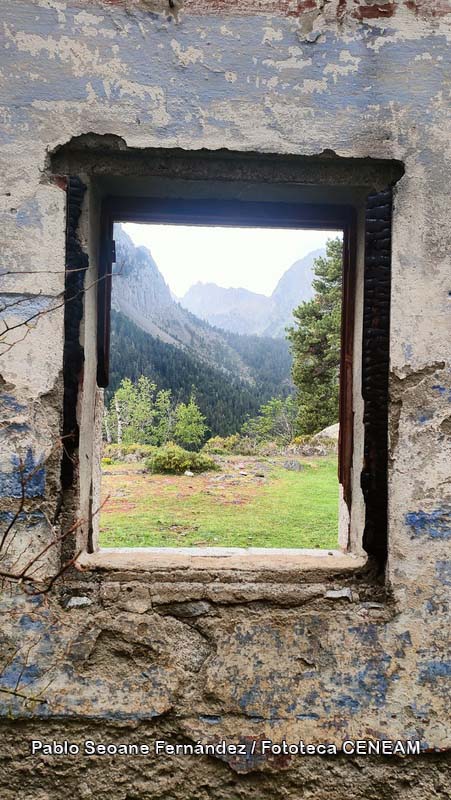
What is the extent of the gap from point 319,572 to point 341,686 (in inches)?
14.9

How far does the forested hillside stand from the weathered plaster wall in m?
2.03

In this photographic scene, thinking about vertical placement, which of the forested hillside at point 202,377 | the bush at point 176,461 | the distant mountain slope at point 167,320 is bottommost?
the bush at point 176,461

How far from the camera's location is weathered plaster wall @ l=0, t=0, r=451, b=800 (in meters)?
1.83

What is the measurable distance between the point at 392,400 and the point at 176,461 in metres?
2.61

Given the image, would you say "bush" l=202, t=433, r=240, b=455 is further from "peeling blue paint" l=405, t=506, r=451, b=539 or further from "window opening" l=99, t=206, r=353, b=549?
"peeling blue paint" l=405, t=506, r=451, b=539

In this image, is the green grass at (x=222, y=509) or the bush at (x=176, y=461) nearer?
the green grass at (x=222, y=509)

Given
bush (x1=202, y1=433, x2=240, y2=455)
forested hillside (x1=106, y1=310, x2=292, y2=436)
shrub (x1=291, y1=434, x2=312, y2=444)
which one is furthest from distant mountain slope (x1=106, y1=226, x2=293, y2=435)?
shrub (x1=291, y1=434, x2=312, y2=444)

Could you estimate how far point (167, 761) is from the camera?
1.82m

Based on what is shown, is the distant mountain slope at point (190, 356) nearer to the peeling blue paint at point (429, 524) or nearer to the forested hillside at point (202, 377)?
the forested hillside at point (202, 377)

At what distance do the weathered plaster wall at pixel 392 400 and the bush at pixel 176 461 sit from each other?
93.4 inches

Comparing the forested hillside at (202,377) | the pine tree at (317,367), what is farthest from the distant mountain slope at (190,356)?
the pine tree at (317,367)

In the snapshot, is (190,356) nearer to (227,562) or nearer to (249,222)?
(249,222)

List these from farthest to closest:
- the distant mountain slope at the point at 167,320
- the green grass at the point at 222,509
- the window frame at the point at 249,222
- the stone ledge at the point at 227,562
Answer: the distant mountain slope at the point at 167,320
the green grass at the point at 222,509
the window frame at the point at 249,222
the stone ledge at the point at 227,562

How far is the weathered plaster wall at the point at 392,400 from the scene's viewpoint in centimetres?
183
